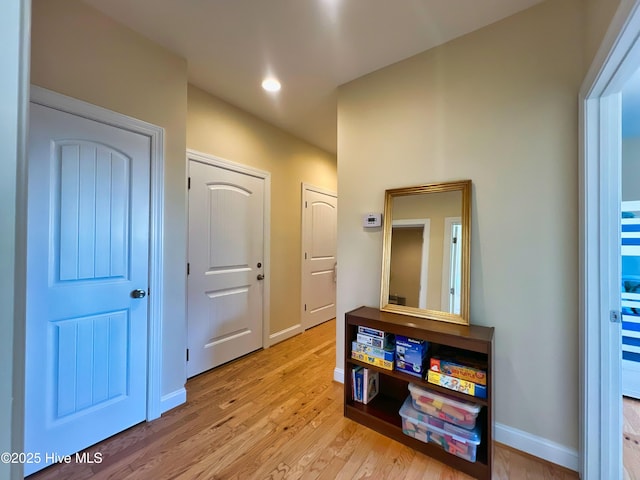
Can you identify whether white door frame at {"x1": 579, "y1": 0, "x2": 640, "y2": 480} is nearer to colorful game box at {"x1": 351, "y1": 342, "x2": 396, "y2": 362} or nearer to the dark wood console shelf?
the dark wood console shelf

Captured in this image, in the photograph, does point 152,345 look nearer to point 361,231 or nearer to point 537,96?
point 361,231

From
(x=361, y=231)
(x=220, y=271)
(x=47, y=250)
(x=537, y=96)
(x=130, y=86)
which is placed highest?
(x=130, y=86)

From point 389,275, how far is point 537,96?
138 cm

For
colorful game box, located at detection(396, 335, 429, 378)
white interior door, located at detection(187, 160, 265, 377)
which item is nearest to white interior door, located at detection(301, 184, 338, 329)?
white interior door, located at detection(187, 160, 265, 377)

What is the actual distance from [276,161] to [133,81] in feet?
5.22

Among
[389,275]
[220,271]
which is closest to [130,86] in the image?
[220,271]

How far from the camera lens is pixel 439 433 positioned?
1563mm

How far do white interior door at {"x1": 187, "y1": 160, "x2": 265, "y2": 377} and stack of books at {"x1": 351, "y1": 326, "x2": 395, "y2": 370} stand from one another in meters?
1.39

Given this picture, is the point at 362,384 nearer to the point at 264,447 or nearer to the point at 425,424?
the point at 425,424

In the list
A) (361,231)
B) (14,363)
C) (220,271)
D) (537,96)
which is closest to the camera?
(14,363)

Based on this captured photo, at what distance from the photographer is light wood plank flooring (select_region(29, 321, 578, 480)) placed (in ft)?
4.78

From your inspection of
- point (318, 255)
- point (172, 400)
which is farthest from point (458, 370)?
point (318, 255)

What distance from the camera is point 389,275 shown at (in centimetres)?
204

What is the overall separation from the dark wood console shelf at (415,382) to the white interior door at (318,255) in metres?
1.68
